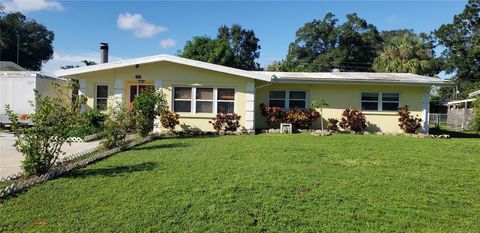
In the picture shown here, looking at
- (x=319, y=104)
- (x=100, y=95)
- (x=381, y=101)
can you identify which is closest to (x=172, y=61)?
(x=100, y=95)

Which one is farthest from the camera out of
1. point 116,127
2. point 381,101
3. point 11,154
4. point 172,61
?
point 381,101

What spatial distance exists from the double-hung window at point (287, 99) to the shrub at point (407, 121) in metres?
4.33

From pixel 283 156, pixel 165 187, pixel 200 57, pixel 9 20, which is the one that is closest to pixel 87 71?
pixel 283 156

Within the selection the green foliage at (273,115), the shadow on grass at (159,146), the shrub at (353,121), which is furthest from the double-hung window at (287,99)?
the shadow on grass at (159,146)

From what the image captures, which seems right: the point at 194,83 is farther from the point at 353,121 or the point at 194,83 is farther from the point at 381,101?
the point at 381,101

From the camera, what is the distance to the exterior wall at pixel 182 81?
15512 mm

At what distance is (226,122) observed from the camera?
15.1 m

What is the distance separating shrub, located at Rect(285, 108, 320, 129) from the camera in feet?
51.9

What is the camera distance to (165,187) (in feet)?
19.4

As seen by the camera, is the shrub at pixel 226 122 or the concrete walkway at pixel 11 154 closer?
the concrete walkway at pixel 11 154

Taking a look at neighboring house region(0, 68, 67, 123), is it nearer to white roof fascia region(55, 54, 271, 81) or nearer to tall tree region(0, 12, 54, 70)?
white roof fascia region(55, 54, 271, 81)

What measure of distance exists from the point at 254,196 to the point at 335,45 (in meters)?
52.9

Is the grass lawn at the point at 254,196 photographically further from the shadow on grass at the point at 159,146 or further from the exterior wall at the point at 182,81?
the exterior wall at the point at 182,81

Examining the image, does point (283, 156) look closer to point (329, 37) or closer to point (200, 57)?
point (200, 57)
